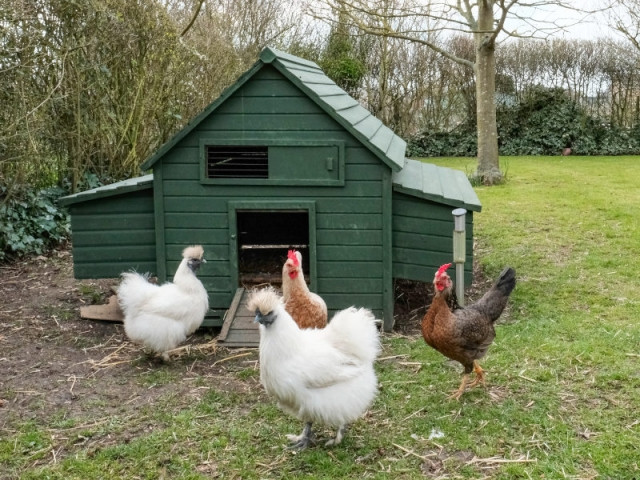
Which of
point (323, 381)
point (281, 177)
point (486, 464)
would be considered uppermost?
point (281, 177)

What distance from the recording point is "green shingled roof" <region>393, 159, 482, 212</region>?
5871mm

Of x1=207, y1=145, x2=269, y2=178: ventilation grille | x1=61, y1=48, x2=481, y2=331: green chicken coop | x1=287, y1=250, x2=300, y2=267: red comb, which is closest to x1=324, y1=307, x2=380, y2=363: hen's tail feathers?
x1=287, y1=250, x2=300, y2=267: red comb

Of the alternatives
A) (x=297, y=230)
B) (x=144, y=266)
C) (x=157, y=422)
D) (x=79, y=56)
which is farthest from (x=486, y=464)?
(x=79, y=56)

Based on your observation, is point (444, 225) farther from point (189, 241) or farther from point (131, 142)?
point (131, 142)

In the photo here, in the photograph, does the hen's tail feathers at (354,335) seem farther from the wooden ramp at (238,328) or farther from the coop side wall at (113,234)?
the coop side wall at (113,234)

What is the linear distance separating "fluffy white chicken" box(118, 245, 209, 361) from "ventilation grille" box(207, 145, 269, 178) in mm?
1039

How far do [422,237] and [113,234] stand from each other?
289cm

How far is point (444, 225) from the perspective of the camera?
595 cm

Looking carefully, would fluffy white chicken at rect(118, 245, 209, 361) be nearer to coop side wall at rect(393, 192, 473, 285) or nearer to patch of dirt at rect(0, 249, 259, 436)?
patch of dirt at rect(0, 249, 259, 436)

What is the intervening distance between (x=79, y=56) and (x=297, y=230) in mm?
3898

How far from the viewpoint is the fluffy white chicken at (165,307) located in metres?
5.21

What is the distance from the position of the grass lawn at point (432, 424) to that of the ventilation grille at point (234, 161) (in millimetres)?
1817

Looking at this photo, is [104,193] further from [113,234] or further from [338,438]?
[338,438]

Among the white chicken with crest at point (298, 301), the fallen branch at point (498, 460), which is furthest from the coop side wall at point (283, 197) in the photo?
the fallen branch at point (498, 460)
